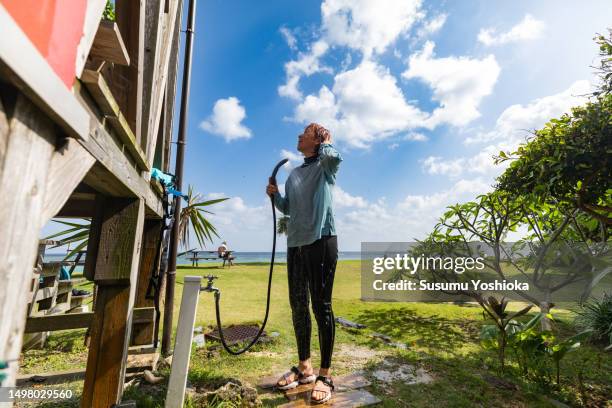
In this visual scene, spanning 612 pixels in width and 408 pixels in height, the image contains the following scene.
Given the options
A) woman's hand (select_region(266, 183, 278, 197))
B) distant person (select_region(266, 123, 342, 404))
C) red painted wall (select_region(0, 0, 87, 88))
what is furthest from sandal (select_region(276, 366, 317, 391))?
red painted wall (select_region(0, 0, 87, 88))

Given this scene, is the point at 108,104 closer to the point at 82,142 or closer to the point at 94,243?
the point at 82,142

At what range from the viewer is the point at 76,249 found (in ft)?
14.4

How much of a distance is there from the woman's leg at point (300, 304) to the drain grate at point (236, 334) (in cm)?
146

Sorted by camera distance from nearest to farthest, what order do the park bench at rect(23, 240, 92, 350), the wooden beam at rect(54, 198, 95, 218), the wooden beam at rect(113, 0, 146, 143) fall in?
the wooden beam at rect(113, 0, 146, 143), the wooden beam at rect(54, 198, 95, 218), the park bench at rect(23, 240, 92, 350)

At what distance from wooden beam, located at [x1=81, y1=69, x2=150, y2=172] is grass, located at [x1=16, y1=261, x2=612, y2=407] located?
1913 millimetres

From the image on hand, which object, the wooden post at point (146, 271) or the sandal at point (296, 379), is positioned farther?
the wooden post at point (146, 271)

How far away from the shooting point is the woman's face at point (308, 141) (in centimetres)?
288

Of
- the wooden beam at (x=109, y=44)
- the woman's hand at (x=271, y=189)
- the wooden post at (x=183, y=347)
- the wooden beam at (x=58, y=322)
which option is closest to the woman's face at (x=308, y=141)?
the woman's hand at (x=271, y=189)

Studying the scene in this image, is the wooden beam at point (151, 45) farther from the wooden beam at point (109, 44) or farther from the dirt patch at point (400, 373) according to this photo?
the dirt patch at point (400, 373)

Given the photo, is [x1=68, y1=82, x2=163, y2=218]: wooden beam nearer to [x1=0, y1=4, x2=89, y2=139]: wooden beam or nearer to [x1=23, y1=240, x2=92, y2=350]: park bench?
[x1=0, y1=4, x2=89, y2=139]: wooden beam

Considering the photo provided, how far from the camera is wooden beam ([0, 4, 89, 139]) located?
1.84ft

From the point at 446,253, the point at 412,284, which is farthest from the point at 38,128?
the point at 412,284

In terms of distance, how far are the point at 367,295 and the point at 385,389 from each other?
5.92m

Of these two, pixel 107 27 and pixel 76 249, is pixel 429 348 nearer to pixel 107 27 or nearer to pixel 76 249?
pixel 107 27
